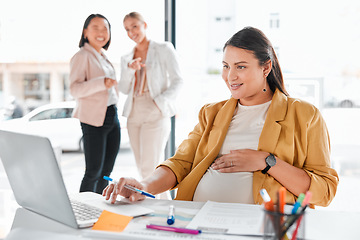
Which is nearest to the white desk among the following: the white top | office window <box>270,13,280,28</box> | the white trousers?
the white top

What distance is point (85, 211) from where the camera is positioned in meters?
1.16

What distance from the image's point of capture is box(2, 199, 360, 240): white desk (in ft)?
3.27

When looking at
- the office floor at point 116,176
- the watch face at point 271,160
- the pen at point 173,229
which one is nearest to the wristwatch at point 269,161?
the watch face at point 271,160

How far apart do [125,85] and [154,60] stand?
281 mm

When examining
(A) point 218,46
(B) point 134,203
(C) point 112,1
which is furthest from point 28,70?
(B) point 134,203

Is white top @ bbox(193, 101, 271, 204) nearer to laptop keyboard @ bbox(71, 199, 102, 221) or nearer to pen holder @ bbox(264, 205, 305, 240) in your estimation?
laptop keyboard @ bbox(71, 199, 102, 221)

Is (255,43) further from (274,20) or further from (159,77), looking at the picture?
A: (274,20)

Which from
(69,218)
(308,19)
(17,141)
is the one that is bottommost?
(69,218)

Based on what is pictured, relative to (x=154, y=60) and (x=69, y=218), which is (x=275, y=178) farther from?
(x=154, y=60)

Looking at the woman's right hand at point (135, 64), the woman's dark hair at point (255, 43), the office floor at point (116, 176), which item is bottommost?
the office floor at point (116, 176)

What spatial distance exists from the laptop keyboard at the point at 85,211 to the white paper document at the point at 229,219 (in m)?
0.27

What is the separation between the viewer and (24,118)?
3.52m

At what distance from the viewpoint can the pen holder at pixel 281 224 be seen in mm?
798

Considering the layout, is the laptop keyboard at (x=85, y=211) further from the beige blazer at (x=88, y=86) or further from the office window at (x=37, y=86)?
the office window at (x=37, y=86)
